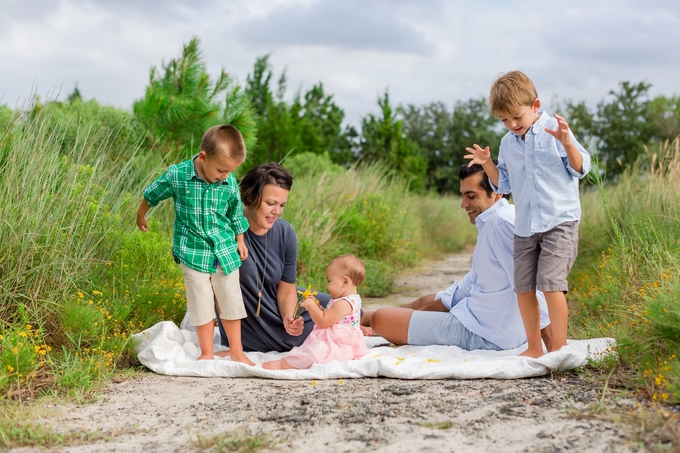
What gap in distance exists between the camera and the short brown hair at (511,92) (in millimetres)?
3707

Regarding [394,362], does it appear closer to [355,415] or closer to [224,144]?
[355,415]

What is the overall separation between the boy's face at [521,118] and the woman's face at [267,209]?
1365mm

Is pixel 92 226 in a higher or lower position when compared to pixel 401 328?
higher

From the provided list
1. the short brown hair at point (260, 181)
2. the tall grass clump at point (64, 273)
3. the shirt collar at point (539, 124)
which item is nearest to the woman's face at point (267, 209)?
the short brown hair at point (260, 181)

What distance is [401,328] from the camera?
4480 mm

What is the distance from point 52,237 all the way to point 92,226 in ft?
1.34

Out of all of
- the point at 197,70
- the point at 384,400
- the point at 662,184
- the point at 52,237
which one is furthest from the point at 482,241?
the point at 197,70

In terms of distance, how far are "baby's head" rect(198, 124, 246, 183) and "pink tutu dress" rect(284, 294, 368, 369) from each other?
97 cm

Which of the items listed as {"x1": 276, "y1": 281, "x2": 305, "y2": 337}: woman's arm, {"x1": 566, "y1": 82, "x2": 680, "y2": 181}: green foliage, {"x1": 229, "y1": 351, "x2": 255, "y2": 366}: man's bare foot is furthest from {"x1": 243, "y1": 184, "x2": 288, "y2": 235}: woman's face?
{"x1": 566, "y1": 82, "x2": 680, "y2": 181}: green foliage

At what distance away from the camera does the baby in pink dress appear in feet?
12.8

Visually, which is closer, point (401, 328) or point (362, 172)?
point (401, 328)

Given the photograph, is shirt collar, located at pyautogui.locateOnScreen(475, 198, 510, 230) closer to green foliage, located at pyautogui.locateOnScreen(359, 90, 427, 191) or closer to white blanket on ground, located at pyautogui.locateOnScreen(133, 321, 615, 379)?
white blanket on ground, located at pyautogui.locateOnScreen(133, 321, 615, 379)

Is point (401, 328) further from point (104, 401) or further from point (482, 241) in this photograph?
point (104, 401)

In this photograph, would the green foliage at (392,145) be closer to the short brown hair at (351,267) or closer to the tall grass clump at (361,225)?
the tall grass clump at (361,225)
